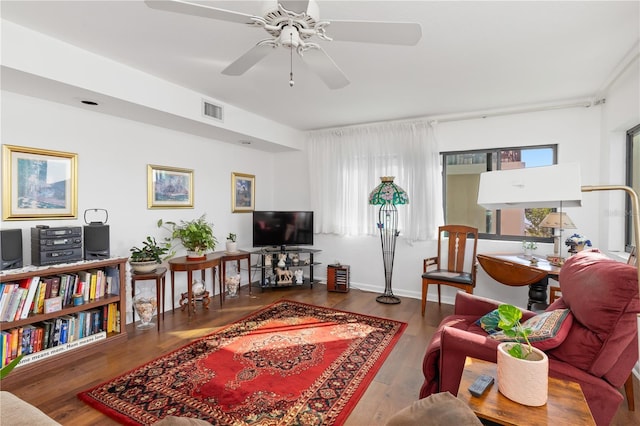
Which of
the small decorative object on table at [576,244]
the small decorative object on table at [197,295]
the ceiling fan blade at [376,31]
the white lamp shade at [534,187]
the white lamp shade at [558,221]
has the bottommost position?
the small decorative object on table at [197,295]

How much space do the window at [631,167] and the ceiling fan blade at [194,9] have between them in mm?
3506

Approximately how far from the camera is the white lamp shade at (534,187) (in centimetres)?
120

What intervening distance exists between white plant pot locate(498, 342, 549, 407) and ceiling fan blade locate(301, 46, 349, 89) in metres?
1.75

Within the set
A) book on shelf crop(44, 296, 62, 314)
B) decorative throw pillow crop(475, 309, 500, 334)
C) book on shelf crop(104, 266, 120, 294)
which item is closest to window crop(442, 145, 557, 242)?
decorative throw pillow crop(475, 309, 500, 334)

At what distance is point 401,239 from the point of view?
4.46 meters

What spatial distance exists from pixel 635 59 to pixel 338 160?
3.18m

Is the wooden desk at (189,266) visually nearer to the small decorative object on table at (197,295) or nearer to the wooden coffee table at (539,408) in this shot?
the small decorative object on table at (197,295)

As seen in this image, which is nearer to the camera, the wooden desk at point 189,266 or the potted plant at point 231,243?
the wooden desk at point 189,266

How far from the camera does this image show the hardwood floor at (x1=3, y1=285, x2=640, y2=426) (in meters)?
1.99

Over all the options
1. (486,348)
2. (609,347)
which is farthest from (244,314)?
(609,347)

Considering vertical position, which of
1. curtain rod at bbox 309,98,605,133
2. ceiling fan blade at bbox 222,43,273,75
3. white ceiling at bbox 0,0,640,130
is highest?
white ceiling at bbox 0,0,640,130

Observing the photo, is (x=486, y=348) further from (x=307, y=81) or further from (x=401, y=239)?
(x=401, y=239)

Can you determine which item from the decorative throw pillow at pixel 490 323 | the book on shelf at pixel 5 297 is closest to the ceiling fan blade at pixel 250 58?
the decorative throw pillow at pixel 490 323

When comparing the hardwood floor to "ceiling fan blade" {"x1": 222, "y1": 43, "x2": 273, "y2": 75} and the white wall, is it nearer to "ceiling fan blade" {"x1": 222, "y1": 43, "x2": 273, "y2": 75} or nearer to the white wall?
the white wall
